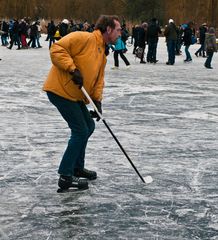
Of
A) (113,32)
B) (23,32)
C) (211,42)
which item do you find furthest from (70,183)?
(23,32)

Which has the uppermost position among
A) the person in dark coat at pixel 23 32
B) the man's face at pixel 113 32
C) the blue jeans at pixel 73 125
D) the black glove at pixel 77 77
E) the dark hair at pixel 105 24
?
the dark hair at pixel 105 24

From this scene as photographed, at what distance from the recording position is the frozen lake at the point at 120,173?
3.84m

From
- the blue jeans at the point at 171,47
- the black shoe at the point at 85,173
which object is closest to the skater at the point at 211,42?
the blue jeans at the point at 171,47

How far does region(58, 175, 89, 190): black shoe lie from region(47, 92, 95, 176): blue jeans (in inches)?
1.6

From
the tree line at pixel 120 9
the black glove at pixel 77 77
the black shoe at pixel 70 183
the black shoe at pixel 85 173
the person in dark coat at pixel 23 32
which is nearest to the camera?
the black glove at pixel 77 77

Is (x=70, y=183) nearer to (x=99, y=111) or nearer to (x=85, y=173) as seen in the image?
(x=85, y=173)

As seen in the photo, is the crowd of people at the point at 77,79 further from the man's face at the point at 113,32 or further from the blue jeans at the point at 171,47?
the blue jeans at the point at 171,47

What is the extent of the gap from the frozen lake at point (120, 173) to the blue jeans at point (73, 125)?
26cm

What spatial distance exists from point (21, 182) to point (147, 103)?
5063 mm

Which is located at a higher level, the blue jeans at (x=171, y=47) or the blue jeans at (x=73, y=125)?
the blue jeans at (x=73, y=125)

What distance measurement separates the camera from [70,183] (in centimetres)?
463

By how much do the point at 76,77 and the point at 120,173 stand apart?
1332 millimetres

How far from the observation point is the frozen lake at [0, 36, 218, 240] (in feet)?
12.6

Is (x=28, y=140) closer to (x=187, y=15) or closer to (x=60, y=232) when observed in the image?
A: (x=60, y=232)
